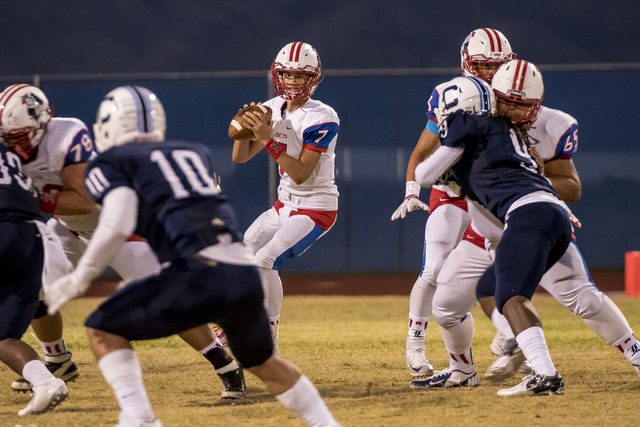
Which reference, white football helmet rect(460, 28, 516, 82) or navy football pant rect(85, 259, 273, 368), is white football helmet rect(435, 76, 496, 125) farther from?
navy football pant rect(85, 259, 273, 368)

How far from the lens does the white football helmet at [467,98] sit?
14.0 ft

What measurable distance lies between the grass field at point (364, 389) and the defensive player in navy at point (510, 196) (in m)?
0.26

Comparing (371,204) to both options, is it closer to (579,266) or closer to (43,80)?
(43,80)

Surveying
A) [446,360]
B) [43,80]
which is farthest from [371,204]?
[446,360]

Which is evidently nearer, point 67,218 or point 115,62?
point 67,218

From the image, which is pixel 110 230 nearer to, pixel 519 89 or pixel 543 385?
pixel 543 385

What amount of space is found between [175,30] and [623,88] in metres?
7.52

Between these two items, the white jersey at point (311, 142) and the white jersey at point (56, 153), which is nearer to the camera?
the white jersey at point (56, 153)

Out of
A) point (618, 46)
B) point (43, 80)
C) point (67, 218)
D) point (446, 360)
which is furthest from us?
point (618, 46)

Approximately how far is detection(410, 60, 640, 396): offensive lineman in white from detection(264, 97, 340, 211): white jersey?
111 cm

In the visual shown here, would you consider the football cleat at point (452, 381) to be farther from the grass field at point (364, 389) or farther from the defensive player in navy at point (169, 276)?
the defensive player in navy at point (169, 276)

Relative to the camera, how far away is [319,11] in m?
14.6

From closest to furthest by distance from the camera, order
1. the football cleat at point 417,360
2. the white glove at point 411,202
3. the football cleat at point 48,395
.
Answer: the football cleat at point 48,395 → the football cleat at point 417,360 → the white glove at point 411,202

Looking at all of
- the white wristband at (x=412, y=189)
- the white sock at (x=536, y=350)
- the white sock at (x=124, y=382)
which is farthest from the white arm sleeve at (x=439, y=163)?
the white sock at (x=124, y=382)
